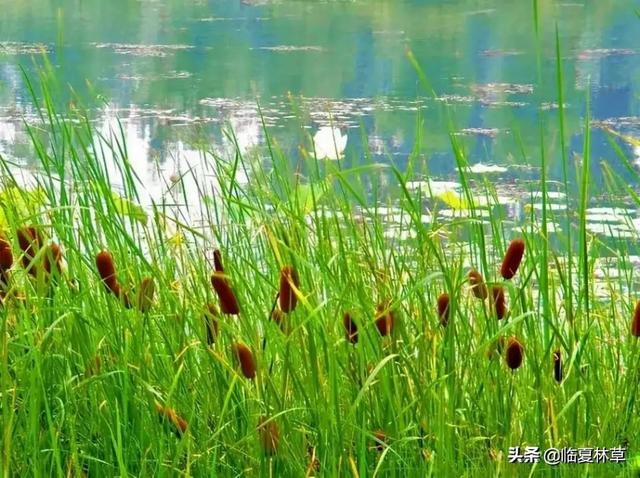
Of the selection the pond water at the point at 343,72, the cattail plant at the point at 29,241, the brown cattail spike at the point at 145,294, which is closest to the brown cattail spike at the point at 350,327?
the brown cattail spike at the point at 145,294

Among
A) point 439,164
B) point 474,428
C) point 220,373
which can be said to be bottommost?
point 439,164

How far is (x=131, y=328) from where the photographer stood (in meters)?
1.35

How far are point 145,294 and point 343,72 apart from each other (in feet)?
28.1

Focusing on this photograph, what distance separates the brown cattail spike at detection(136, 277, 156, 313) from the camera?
4.18 ft

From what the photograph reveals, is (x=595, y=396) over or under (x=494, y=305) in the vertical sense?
under

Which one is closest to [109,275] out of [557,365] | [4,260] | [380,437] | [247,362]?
[4,260]

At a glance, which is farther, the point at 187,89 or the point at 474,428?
the point at 187,89

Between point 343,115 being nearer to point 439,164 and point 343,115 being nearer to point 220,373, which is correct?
point 439,164

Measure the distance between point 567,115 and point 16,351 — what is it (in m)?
6.64

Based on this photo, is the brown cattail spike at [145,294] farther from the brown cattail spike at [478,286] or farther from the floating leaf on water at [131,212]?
the brown cattail spike at [478,286]

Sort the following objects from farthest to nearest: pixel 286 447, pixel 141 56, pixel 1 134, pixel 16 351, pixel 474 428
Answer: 1. pixel 141 56
2. pixel 1 134
3. pixel 16 351
4. pixel 474 428
5. pixel 286 447

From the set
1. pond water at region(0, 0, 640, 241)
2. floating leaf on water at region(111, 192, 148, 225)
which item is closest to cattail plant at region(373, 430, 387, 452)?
floating leaf on water at region(111, 192, 148, 225)

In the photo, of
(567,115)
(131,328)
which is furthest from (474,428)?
(567,115)

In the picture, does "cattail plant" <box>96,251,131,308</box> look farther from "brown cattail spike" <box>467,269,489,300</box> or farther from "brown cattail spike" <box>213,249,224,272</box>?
"brown cattail spike" <box>467,269,489,300</box>
